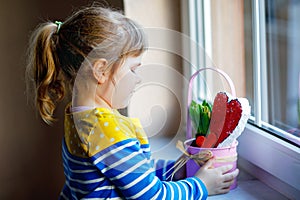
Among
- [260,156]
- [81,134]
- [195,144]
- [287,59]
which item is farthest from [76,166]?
[287,59]

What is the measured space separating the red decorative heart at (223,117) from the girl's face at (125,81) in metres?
0.18

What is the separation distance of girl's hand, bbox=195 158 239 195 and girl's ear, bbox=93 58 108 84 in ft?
0.87

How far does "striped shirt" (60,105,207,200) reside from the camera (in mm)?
827

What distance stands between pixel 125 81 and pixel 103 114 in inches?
3.3

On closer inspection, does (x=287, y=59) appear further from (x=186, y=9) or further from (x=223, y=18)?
(x=186, y=9)

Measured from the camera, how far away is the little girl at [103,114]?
0.83 m

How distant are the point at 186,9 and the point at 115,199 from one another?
745 millimetres

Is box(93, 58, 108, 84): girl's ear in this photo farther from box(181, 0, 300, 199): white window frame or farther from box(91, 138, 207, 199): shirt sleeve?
box(181, 0, 300, 199): white window frame

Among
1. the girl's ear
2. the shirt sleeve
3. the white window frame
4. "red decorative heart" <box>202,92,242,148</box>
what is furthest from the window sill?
the girl's ear

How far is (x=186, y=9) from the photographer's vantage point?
1.42m

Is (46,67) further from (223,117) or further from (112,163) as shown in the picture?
(223,117)

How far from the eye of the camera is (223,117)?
95 centimetres

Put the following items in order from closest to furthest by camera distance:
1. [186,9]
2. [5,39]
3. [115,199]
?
[115,199]
[186,9]
[5,39]

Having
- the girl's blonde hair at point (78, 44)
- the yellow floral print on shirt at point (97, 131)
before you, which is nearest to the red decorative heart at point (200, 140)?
the yellow floral print on shirt at point (97, 131)
